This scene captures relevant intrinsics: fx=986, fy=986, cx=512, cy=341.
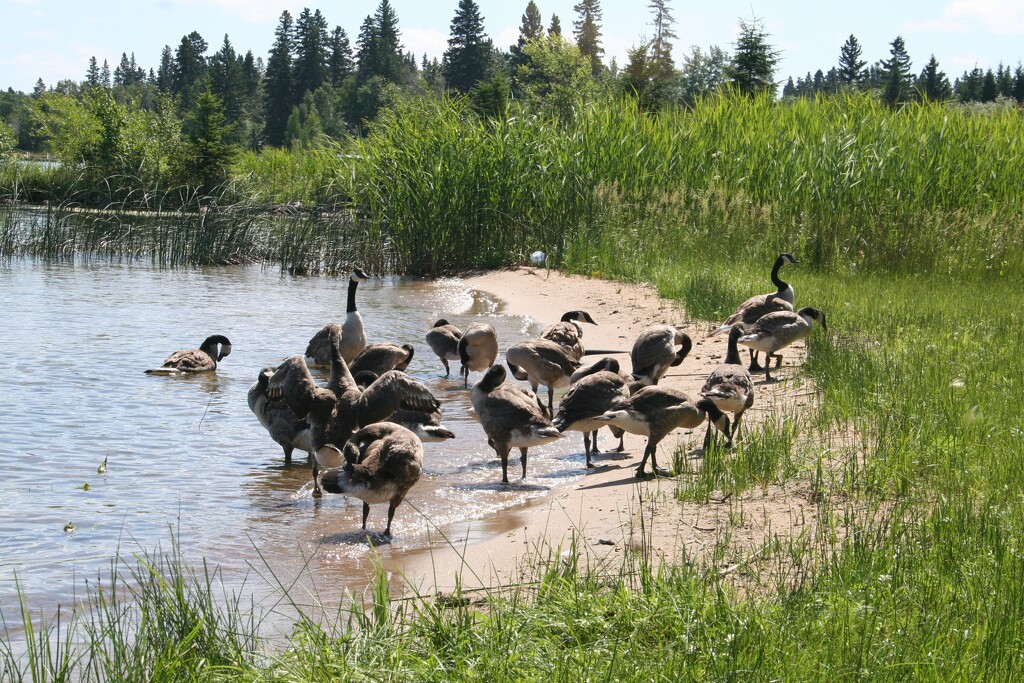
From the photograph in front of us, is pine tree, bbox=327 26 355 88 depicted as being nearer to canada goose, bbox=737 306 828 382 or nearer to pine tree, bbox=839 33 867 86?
pine tree, bbox=839 33 867 86

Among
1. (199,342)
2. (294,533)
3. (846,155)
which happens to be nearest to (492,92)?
(846,155)

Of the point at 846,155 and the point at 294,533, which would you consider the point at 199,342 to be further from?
the point at 846,155

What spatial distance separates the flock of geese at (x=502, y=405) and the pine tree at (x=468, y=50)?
4414 inches

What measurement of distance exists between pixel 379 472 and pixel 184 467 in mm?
3249

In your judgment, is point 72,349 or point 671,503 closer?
point 671,503

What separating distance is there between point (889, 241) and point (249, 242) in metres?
18.5

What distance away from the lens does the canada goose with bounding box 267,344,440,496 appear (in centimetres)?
938

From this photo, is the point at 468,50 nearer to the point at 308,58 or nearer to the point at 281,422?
the point at 308,58

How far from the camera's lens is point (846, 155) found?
73.2 ft

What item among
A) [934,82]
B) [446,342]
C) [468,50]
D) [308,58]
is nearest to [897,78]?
[934,82]

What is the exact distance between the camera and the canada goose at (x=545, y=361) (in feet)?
38.9

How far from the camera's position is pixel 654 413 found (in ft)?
27.5

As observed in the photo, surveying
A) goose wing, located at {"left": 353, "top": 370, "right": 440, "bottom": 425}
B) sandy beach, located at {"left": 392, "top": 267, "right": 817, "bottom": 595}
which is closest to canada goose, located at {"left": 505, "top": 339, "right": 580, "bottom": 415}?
sandy beach, located at {"left": 392, "top": 267, "right": 817, "bottom": 595}

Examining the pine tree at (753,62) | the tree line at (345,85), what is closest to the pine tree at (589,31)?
the tree line at (345,85)
